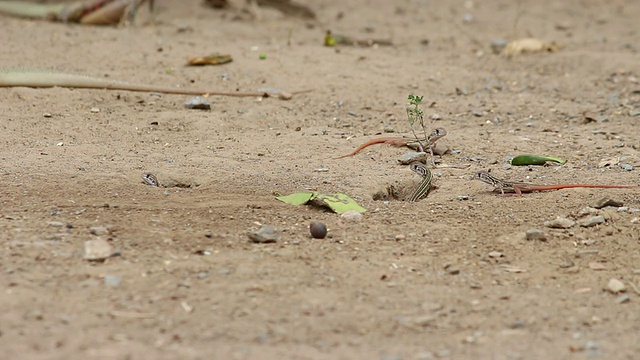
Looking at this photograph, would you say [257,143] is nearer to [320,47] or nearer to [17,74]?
[17,74]

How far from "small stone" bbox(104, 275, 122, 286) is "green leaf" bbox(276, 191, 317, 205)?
1.11 metres

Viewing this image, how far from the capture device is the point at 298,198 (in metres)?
4.26

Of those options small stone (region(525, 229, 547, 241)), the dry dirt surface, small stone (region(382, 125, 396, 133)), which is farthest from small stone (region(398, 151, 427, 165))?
small stone (region(525, 229, 547, 241))

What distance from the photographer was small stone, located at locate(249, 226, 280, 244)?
3.76m

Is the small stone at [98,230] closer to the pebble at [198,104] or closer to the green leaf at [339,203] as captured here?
the green leaf at [339,203]

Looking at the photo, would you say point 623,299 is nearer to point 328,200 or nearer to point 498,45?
point 328,200

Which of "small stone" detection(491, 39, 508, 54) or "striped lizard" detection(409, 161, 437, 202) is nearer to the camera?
"striped lizard" detection(409, 161, 437, 202)

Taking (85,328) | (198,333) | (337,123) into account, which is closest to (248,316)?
(198,333)

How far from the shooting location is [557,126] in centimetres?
591

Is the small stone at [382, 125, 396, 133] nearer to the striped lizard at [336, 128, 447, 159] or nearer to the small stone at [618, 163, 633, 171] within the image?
the striped lizard at [336, 128, 447, 159]

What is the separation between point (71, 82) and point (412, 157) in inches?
98.2

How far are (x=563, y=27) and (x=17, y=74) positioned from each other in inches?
214

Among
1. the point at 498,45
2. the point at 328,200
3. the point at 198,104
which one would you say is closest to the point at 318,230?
the point at 328,200

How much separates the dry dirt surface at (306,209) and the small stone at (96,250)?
0.03 m
